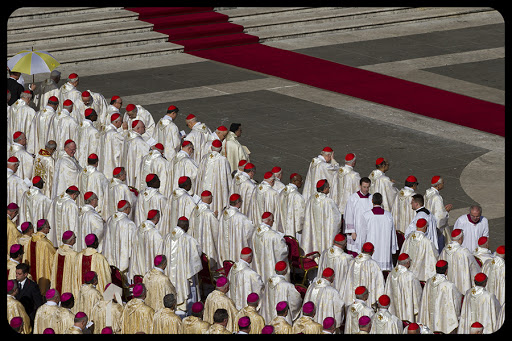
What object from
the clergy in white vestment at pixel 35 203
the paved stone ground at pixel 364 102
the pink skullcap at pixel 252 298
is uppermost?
the pink skullcap at pixel 252 298

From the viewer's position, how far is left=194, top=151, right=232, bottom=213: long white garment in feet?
57.1

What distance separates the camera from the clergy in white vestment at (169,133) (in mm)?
18953

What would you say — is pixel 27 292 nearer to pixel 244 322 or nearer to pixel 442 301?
pixel 244 322

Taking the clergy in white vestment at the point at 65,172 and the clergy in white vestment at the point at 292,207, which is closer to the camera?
the clergy in white vestment at the point at 292,207

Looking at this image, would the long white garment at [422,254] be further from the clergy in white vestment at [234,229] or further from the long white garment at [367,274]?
the clergy in white vestment at [234,229]

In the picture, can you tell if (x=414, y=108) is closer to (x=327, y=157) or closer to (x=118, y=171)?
(x=327, y=157)

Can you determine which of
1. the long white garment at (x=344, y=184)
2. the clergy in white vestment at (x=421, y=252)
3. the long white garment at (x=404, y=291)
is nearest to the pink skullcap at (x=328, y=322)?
the long white garment at (x=404, y=291)

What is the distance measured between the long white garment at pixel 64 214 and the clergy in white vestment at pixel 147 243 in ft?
3.48

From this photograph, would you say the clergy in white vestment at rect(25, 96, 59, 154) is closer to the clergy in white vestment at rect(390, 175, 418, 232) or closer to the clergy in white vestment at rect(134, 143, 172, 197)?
the clergy in white vestment at rect(134, 143, 172, 197)

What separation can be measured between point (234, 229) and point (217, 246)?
469 mm

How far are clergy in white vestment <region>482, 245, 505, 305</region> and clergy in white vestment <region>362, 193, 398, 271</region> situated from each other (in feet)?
6.71

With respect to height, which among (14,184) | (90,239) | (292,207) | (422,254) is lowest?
(14,184)

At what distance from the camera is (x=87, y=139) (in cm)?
1891

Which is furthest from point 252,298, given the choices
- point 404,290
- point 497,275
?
point 497,275
